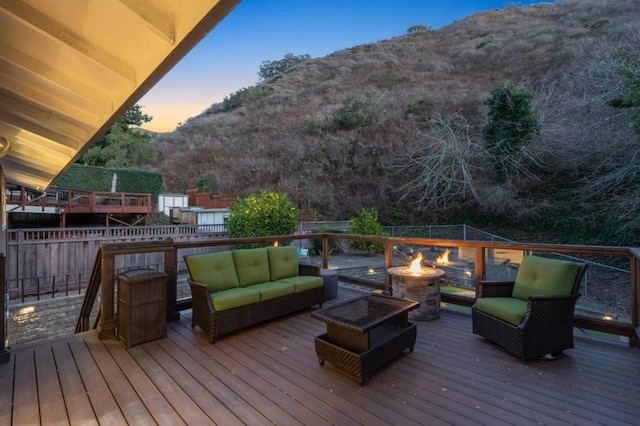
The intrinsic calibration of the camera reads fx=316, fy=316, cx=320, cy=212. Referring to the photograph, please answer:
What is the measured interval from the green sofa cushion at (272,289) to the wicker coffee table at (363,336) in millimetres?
1082

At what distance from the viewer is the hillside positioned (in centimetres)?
1139

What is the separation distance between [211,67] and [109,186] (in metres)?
7.51

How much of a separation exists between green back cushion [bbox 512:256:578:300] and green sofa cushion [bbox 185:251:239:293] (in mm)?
3283

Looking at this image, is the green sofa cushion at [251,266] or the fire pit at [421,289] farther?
the green sofa cushion at [251,266]

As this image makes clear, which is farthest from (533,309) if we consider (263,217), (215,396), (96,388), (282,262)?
(263,217)

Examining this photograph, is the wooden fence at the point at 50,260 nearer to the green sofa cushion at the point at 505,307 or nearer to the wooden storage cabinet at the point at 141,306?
the wooden storage cabinet at the point at 141,306

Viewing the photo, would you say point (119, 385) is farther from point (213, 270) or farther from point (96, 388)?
point (213, 270)

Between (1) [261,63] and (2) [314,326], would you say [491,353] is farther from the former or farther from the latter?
(1) [261,63]

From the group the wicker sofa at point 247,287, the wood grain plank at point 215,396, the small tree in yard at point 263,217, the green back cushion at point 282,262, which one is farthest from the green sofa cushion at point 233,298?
the small tree in yard at point 263,217

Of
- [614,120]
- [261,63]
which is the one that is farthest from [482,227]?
[261,63]

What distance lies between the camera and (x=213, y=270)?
381 cm

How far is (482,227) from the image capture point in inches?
520

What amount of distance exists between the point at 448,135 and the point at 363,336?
1510 centimetres

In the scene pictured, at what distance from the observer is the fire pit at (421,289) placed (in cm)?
393
